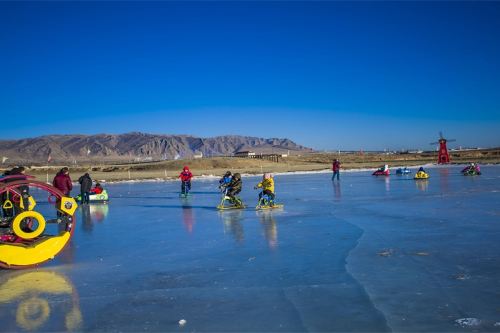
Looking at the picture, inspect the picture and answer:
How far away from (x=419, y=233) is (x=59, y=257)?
739cm

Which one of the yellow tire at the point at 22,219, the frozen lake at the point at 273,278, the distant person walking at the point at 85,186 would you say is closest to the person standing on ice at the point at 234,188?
the frozen lake at the point at 273,278

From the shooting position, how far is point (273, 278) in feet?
22.5

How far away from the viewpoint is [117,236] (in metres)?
11.4

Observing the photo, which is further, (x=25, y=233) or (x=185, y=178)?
(x=185, y=178)

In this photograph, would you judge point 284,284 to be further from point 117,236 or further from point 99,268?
point 117,236

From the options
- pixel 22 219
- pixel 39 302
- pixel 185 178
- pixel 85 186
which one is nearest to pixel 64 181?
pixel 85 186

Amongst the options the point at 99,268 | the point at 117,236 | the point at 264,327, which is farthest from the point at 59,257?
the point at 264,327

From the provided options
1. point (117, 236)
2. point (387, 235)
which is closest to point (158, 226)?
point (117, 236)

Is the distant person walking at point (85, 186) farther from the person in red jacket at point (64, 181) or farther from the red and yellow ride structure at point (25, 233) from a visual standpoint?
the red and yellow ride structure at point (25, 233)

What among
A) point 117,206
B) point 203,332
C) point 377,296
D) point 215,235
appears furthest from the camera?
point 117,206

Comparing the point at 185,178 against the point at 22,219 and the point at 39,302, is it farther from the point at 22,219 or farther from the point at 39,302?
the point at 39,302

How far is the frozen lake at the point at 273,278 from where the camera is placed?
5.18 metres

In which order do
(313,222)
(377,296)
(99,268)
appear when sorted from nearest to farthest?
(377,296) < (99,268) < (313,222)

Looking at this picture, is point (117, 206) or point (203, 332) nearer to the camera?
point (203, 332)
